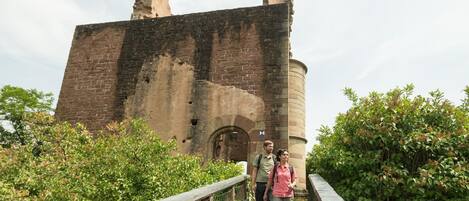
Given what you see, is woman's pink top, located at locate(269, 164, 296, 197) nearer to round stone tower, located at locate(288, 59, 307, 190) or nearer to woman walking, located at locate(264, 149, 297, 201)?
woman walking, located at locate(264, 149, 297, 201)

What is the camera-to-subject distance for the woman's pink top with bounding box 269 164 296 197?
5.83m

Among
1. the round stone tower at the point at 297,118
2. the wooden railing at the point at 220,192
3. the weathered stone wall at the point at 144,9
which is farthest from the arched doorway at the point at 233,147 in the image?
the wooden railing at the point at 220,192

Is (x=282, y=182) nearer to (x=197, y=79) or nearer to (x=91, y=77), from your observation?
(x=197, y=79)

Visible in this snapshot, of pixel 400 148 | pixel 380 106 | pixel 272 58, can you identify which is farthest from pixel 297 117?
pixel 400 148

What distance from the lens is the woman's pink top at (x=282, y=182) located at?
583 cm

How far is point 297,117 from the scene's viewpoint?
42.5ft

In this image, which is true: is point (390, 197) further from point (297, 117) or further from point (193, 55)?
point (193, 55)

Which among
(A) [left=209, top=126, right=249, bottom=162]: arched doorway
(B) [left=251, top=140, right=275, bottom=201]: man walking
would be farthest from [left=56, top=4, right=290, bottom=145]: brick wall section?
(A) [left=209, top=126, right=249, bottom=162]: arched doorway

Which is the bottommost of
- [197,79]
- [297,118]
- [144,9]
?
[297,118]

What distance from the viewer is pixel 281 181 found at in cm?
584

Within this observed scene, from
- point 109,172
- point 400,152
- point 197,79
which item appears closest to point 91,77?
point 197,79

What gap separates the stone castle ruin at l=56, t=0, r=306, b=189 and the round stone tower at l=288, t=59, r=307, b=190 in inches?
1.4

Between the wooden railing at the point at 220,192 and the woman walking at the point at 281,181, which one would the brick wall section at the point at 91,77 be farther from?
the woman walking at the point at 281,181

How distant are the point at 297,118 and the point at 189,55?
4.37 metres
